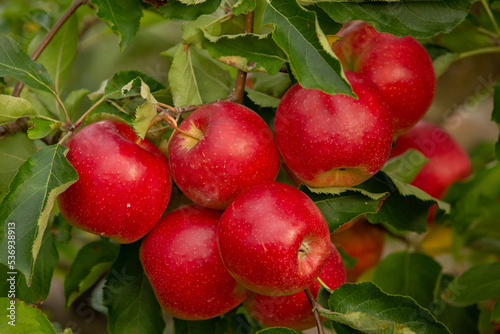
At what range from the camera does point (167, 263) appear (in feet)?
2.39

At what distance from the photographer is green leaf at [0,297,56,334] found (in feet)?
2.33

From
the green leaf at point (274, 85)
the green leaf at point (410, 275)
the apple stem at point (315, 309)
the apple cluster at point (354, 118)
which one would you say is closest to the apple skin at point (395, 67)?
the apple cluster at point (354, 118)

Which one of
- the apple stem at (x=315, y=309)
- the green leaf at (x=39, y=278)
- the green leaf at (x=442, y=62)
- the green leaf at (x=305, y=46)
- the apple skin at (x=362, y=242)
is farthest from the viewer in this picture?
the apple skin at (x=362, y=242)

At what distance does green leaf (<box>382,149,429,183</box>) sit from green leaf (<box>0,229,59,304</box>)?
26.2 inches

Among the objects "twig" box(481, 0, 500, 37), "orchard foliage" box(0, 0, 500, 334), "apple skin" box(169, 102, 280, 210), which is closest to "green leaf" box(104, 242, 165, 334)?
"orchard foliage" box(0, 0, 500, 334)

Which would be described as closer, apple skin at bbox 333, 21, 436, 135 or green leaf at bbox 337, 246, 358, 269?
apple skin at bbox 333, 21, 436, 135

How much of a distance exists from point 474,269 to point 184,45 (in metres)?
0.76

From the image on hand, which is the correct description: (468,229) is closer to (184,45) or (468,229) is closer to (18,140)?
(184,45)

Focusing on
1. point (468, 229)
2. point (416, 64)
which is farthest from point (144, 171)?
point (468, 229)

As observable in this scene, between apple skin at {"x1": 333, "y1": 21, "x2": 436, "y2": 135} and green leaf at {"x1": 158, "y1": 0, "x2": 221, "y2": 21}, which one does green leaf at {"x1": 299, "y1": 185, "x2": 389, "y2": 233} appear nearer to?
apple skin at {"x1": 333, "y1": 21, "x2": 436, "y2": 135}

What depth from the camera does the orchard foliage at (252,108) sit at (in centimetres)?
66

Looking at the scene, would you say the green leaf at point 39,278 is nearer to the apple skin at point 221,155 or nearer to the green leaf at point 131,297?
the green leaf at point 131,297

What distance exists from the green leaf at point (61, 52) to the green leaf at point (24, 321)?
1.56 ft

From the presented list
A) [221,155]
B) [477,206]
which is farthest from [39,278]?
[477,206]
